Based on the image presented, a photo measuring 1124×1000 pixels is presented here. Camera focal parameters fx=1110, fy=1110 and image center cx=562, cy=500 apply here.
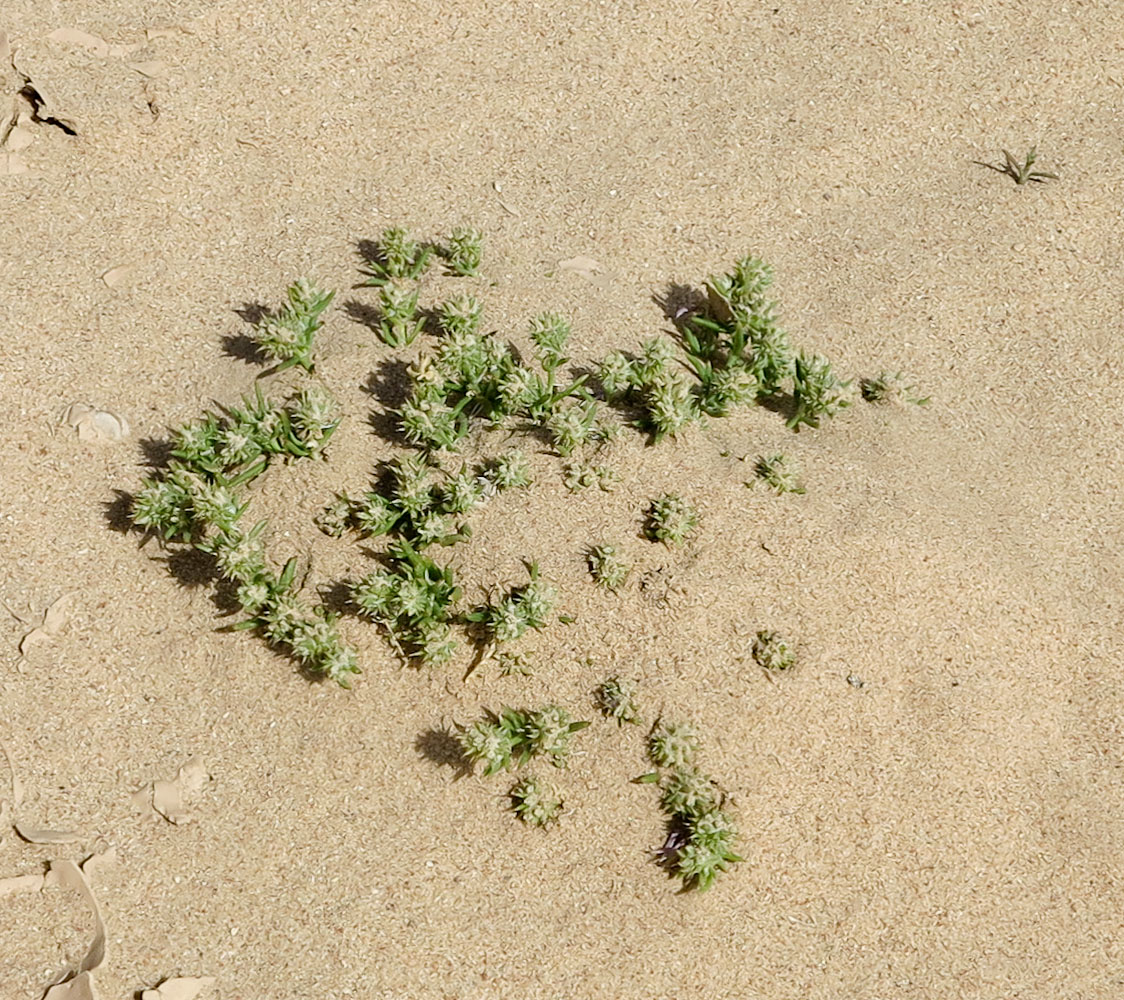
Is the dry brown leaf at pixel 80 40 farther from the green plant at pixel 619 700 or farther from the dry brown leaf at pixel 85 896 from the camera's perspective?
the green plant at pixel 619 700

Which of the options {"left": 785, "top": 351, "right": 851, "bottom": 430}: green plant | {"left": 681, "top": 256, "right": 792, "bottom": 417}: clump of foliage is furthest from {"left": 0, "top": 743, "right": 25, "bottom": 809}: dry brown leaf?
{"left": 785, "top": 351, "right": 851, "bottom": 430}: green plant

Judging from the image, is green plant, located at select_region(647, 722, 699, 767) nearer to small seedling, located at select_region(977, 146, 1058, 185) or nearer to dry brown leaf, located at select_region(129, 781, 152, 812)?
dry brown leaf, located at select_region(129, 781, 152, 812)

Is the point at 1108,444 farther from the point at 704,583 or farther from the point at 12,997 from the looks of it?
the point at 12,997

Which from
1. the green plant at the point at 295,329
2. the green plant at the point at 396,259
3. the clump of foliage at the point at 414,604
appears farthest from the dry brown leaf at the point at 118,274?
the clump of foliage at the point at 414,604

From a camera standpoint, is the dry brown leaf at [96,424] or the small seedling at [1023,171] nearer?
the dry brown leaf at [96,424]

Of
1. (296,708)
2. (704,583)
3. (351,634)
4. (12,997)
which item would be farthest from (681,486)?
(12,997)
